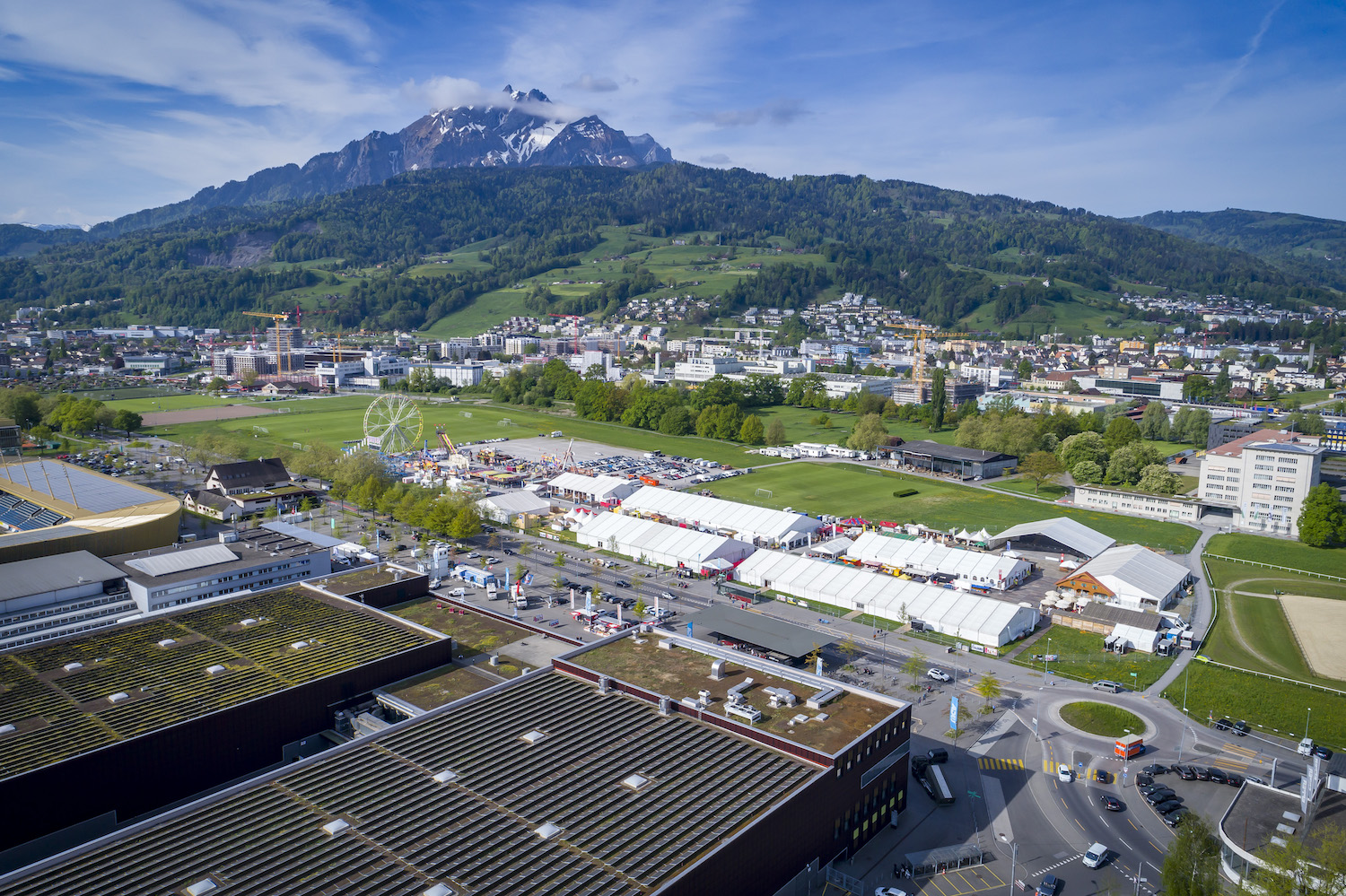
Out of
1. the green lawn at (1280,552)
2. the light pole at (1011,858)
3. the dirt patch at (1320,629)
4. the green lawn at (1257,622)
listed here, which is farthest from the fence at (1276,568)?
the light pole at (1011,858)

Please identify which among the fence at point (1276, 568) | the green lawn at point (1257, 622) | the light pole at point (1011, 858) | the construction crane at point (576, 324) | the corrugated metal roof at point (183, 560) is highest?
the construction crane at point (576, 324)

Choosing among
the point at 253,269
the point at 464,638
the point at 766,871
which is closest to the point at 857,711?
the point at 766,871

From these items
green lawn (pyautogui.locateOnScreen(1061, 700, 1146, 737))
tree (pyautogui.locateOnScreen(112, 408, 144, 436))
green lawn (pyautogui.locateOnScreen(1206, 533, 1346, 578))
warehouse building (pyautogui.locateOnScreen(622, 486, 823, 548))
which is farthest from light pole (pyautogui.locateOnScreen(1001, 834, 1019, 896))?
tree (pyautogui.locateOnScreen(112, 408, 144, 436))

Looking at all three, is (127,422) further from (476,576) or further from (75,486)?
(476,576)

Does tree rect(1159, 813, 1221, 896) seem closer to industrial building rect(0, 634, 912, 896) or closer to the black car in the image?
the black car

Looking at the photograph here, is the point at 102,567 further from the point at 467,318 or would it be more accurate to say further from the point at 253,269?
the point at 253,269

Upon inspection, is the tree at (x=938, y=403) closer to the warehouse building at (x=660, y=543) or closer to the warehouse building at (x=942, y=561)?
the warehouse building at (x=942, y=561)
